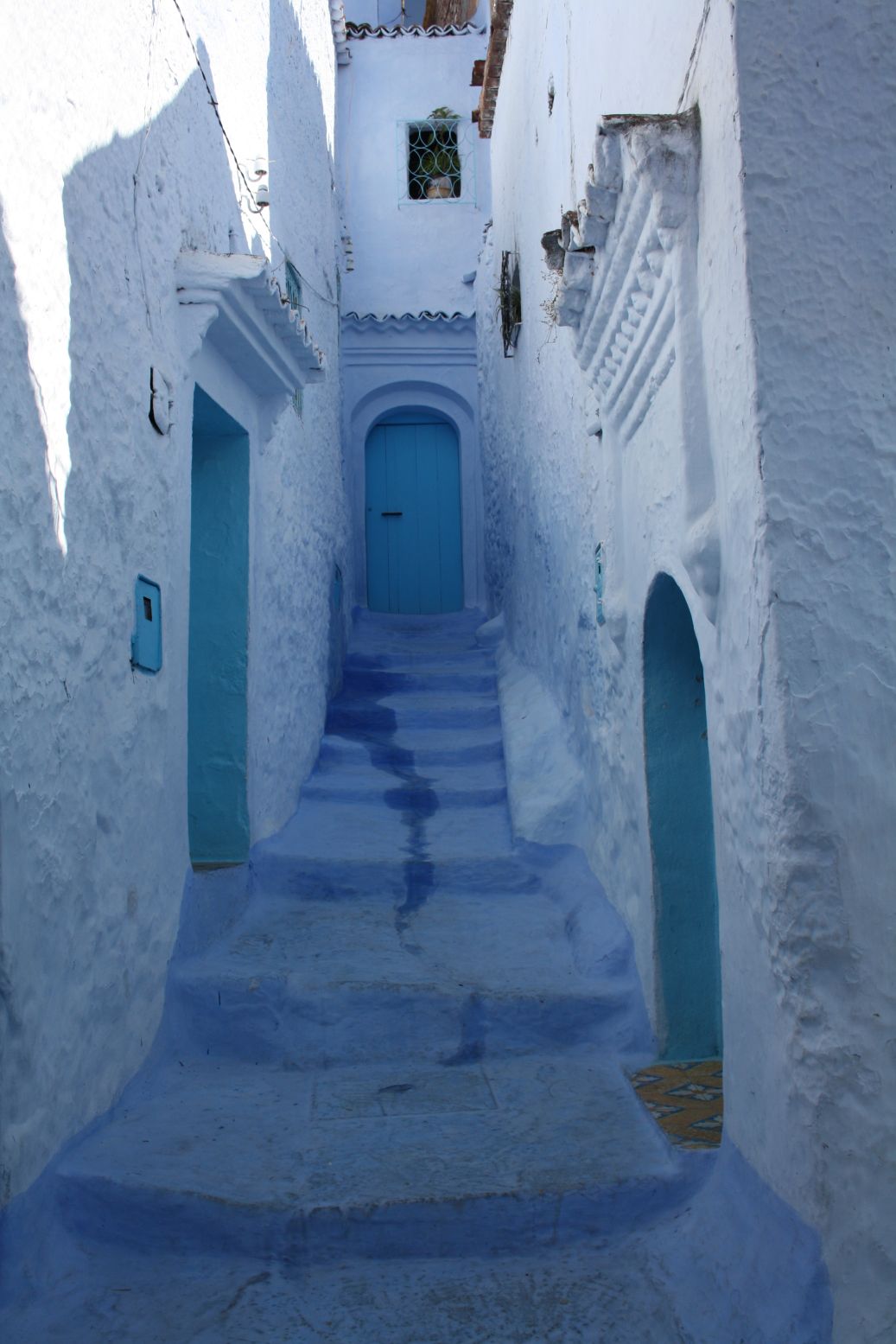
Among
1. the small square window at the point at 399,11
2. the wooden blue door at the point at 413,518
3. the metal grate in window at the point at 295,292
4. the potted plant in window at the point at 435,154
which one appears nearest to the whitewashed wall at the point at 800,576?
the metal grate in window at the point at 295,292

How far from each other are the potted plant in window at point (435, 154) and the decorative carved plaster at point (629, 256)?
23.2 ft

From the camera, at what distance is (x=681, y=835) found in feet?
12.7

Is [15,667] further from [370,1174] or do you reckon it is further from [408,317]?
[408,317]

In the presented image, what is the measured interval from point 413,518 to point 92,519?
23.5ft

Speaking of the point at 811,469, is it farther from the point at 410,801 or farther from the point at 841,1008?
the point at 410,801

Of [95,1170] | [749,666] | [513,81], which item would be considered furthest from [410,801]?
[513,81]

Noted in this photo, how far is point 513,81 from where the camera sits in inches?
283

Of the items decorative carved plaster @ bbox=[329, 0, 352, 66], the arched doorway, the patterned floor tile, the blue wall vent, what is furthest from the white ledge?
decorative carved plaster @ bbox=[329, 0, 352, 66]

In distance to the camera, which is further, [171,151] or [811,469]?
[171,151]

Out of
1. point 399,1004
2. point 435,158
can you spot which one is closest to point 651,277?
point 399,1004

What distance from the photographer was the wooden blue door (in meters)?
10.2

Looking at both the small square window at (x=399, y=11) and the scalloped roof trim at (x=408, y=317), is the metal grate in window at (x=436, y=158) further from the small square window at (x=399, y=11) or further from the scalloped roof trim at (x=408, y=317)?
the small square window at (x=399, y=11)

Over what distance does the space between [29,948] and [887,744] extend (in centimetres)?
203

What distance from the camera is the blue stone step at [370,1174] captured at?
2877mm
